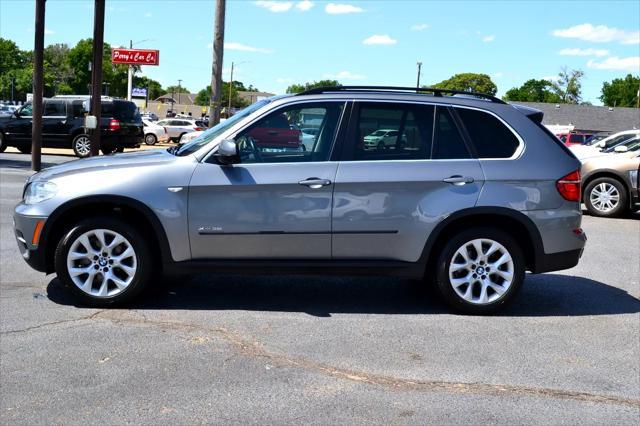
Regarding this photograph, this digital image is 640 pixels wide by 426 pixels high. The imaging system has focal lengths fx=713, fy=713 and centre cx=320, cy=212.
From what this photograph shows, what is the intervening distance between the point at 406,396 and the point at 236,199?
2206mm

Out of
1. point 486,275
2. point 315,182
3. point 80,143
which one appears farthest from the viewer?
point 80,143

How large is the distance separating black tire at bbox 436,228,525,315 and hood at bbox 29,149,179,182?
237 cm

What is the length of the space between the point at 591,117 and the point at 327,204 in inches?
3070

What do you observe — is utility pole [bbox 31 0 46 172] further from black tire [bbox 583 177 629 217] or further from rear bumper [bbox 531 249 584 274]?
rear bumper [bbox 531 249 584 274]

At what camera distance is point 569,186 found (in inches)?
232

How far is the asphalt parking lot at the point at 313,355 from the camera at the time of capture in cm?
398

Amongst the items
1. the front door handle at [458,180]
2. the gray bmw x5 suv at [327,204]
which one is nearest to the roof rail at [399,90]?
the gray bmw x5 suv at [327,204]

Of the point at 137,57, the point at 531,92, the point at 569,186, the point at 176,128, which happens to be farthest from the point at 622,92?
the point at 569,186

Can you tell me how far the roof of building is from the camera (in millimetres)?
75375

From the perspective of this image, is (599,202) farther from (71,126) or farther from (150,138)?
(150,138)

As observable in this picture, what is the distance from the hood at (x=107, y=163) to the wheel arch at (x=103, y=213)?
11.0 inches

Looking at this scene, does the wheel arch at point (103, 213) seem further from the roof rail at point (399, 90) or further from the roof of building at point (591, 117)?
the roof of building at point (591, 117)

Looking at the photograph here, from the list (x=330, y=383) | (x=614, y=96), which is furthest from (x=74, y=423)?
(x=614, y=96)

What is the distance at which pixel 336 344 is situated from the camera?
5109mm
